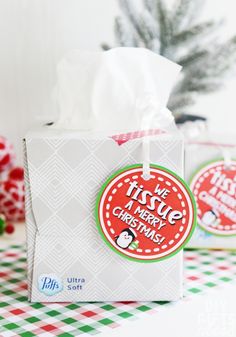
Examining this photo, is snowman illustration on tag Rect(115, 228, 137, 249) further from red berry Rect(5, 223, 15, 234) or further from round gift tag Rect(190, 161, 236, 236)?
red berry Rect(5, 223, 15, 234)

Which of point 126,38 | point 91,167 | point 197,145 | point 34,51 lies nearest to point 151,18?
point 126,38

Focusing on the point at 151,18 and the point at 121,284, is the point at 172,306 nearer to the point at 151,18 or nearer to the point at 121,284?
the point at 121,284

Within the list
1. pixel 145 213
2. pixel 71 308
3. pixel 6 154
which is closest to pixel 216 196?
pixel 145 213

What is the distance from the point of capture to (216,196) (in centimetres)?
120

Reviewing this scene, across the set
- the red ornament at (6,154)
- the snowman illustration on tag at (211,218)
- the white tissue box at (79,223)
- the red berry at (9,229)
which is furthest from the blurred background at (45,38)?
Result: the white tissue box at (79,223)

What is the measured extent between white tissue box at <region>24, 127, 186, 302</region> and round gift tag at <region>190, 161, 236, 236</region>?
237 mm

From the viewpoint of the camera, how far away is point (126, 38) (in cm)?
151

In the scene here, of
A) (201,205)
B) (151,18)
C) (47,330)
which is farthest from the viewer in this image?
(151,18)

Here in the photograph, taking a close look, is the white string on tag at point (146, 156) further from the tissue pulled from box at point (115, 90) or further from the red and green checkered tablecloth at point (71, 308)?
the red and green checkered tablecloth at point (71, 308)

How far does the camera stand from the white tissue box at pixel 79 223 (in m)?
0.96

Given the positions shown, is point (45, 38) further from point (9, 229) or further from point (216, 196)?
point (216, 196)

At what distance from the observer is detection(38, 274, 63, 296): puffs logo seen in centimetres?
100

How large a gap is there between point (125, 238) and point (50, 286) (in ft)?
0.47

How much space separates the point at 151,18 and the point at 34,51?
0.29 meters
